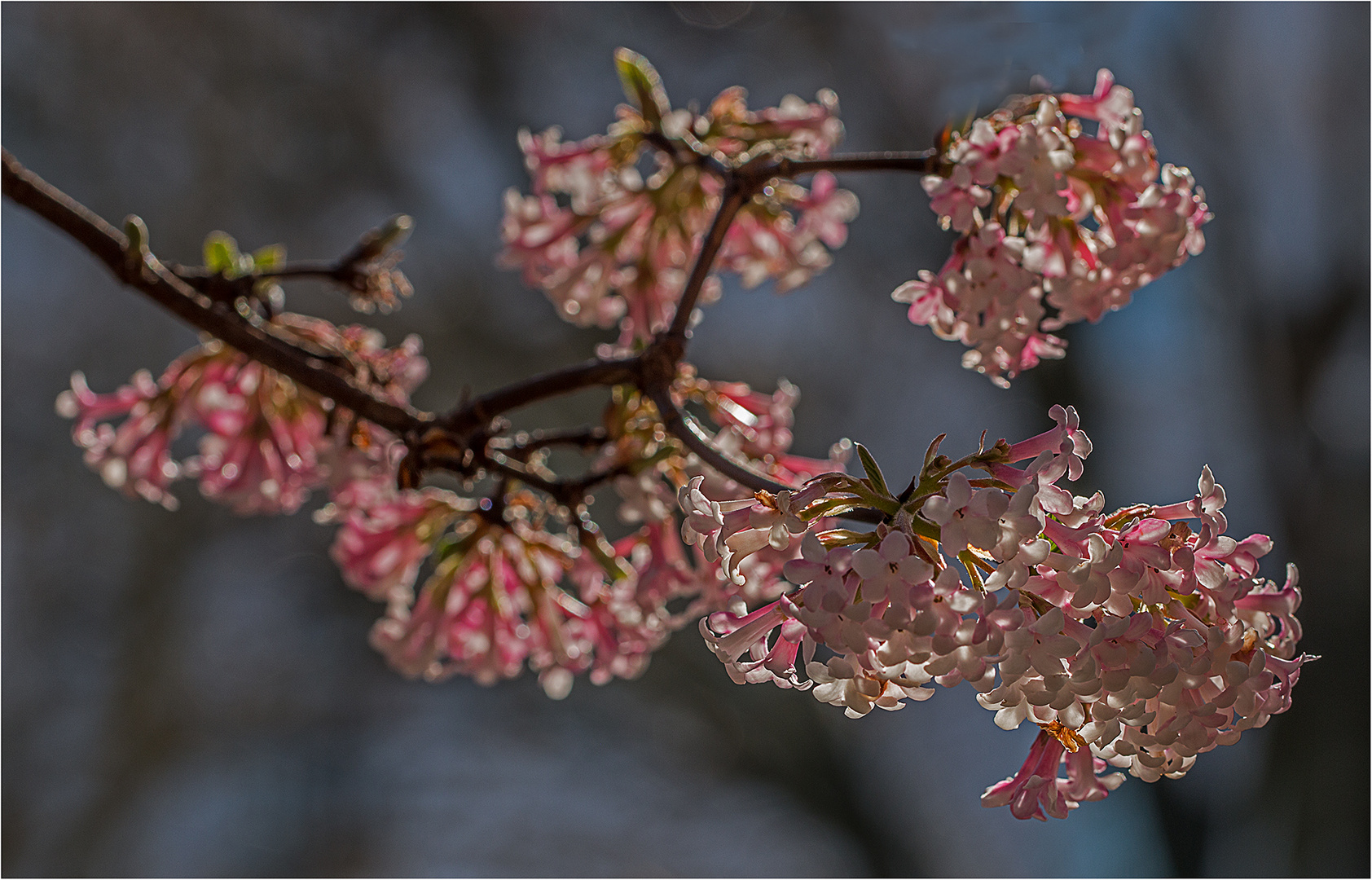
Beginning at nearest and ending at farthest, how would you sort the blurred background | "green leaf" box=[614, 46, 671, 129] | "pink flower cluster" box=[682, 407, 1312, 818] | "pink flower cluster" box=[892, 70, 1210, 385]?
1. "pink flower cluster" box=[682, 407, 1312, 818]
2. "pink flower cluster" box=[892, 70, 1210, 385]
3. "green leaf" box=[614, 46, 671, 129]
4. the blurred background

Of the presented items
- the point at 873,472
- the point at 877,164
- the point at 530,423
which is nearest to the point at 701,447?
the point at 873,472

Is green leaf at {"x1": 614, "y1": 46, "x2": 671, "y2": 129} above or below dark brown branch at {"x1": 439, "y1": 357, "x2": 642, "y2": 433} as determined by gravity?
above

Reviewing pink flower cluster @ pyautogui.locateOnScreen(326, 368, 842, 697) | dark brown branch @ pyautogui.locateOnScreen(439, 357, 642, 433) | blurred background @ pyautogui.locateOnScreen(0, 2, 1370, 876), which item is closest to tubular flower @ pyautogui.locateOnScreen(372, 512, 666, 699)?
pink flower cluster @ pyautogui.locateOnScreen(326, 368, 842, 697)

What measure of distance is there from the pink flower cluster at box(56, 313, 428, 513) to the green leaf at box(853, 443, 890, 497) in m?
0.35

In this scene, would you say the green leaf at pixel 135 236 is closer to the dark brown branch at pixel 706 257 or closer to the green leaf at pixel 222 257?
the green leaf at pixel 222 257

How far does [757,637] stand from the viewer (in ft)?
0.99

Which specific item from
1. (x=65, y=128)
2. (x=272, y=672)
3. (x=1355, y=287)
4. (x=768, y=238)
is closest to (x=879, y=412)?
(x=1355, y=287)

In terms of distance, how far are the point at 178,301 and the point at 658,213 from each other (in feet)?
0.86

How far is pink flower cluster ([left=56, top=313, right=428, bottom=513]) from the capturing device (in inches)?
22.6

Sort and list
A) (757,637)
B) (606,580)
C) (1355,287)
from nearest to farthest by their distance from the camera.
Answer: (757,637), (606,580), (1355,287)

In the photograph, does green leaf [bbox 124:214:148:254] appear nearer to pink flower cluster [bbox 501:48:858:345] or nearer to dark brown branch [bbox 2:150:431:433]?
dark brown branch [bbox 2:150:431:433]

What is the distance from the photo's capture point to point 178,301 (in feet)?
1.50

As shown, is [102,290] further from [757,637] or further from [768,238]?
[757,637]

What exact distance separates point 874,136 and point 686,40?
1.86 feet
